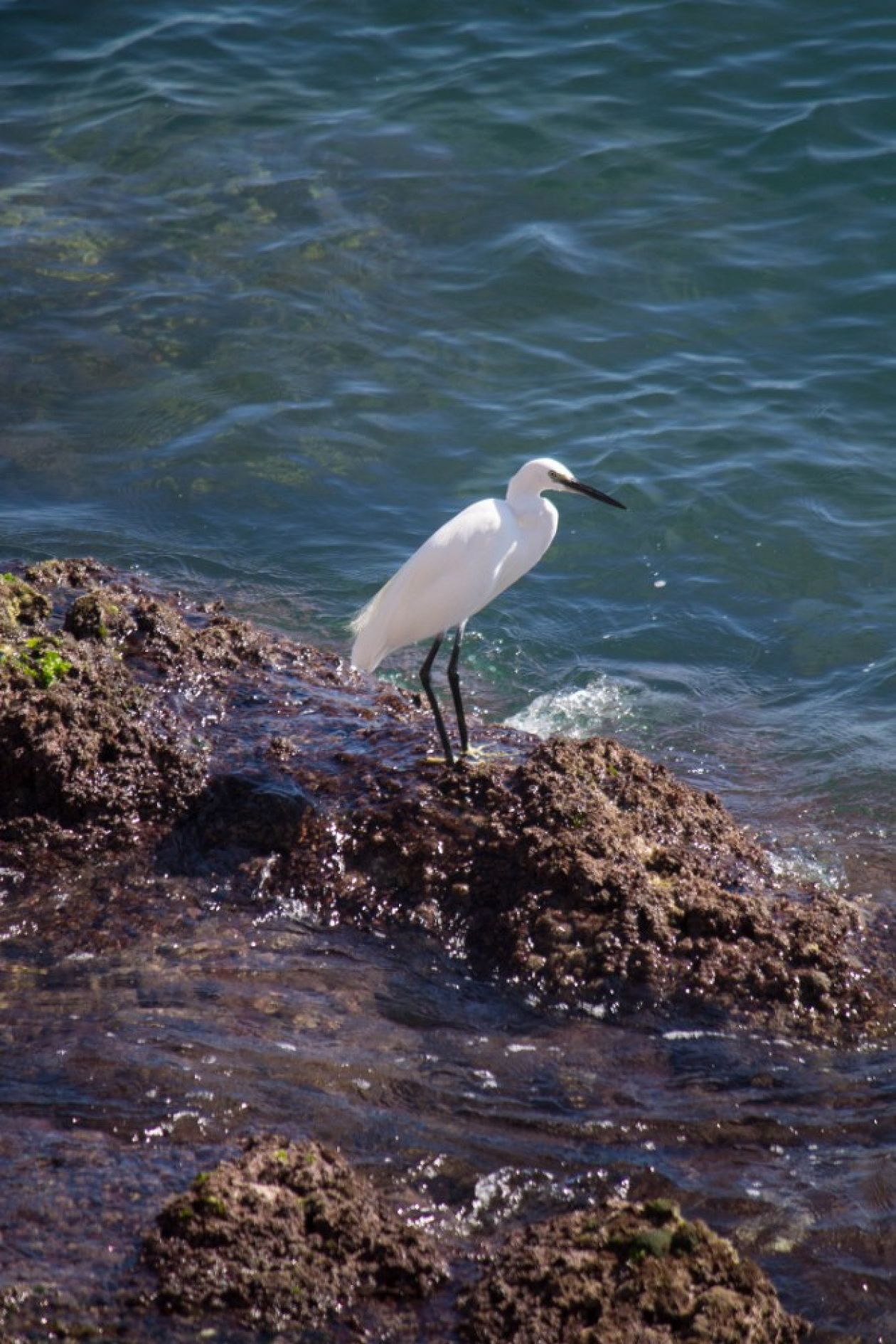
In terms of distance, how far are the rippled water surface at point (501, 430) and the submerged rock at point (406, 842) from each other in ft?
0.73

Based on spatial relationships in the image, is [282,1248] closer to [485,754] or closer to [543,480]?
[485,754]

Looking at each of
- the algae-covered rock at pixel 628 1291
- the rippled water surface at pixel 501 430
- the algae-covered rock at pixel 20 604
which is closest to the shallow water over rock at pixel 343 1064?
the rippled water surface at pixel 501 430

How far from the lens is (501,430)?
9.48m

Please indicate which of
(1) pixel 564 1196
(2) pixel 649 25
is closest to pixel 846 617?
(1) pixel 564 1196

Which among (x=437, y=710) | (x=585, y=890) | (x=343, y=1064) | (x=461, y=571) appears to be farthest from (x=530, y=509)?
(x=343, y=1064)

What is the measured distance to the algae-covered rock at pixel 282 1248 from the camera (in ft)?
9.93

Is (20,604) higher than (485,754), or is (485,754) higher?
(20,604)

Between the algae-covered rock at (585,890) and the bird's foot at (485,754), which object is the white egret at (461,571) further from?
the algae-covered rock at (585,890)

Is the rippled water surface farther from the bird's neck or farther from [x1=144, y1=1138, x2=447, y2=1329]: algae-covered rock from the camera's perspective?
the bird's neck

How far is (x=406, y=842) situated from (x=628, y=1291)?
6.57 feet

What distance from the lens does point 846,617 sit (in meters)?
7.86

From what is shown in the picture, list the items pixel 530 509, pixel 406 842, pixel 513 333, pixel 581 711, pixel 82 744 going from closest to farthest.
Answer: pixel 406 842, pixel 82 744, pixel 530 509, pixel 581 711, pixel 513 333

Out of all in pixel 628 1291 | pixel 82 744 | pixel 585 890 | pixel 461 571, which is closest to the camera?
pixel 628 1291

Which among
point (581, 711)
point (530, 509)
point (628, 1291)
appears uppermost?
point (530, 509)
